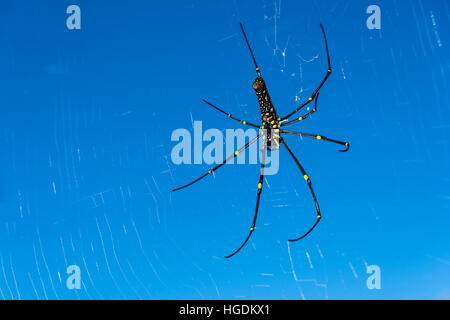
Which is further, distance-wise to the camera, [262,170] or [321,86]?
[262,170]

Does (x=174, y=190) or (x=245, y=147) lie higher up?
(x=245, y=147)
